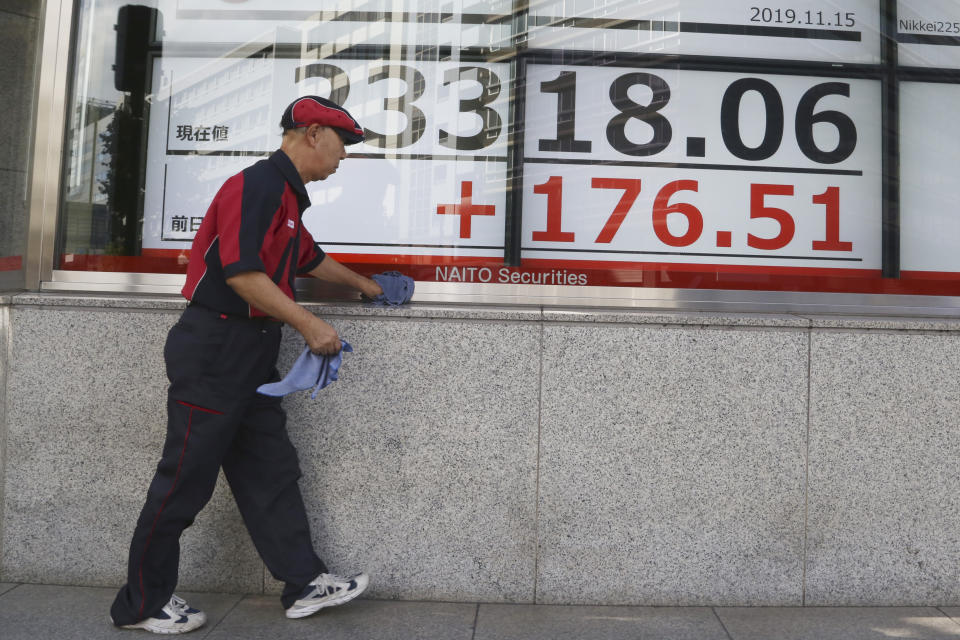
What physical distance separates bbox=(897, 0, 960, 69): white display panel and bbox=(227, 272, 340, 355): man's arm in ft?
11.3

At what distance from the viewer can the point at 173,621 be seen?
11.2 feet

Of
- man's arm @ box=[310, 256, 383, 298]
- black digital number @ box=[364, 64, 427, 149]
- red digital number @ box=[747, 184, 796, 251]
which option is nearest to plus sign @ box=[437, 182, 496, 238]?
black digital number @ box=[364, 64, 427, 149]

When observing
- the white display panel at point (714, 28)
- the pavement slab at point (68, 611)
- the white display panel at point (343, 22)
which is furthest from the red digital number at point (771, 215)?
the pavement slab at point (68, 611)

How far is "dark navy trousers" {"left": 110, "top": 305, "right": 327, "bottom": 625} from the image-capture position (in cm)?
327

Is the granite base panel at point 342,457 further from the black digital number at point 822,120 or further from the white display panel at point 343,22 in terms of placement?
the black digital number at point 822,120

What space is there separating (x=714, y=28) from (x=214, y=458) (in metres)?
3.34

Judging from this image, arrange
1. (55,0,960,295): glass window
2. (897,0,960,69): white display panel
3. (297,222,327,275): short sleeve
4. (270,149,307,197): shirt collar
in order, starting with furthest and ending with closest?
(897,0,960,69): white display panel
(55,0,960,295): glass window
(297,222,327,275): short sleeve
(270,149,307,197): shirt collar

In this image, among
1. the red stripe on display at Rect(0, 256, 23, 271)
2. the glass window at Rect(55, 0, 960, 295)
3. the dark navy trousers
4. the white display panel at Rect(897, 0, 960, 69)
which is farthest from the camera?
the white display panel at Rect(897, 0, 960, 69)

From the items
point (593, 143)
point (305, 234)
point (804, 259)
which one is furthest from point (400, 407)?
point (804, 259)

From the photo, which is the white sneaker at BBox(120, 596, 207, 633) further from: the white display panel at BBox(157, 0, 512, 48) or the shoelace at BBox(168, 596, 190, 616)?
the white display panel at BBox(157, 0, 512, 48)

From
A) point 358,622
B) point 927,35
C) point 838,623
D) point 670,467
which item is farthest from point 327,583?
point 927,35

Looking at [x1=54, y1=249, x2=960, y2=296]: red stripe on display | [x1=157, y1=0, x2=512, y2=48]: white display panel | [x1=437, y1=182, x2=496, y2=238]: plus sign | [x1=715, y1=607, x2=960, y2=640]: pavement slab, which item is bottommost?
[x1=715, y1=607, x2=960, y2=640]: pavement slab

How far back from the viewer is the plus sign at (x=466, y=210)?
452 cm

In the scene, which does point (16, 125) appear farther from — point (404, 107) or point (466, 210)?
point (466, 210)
